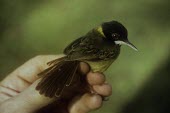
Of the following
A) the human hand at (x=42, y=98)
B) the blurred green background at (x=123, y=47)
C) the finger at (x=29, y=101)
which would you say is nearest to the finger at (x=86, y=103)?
the human hand at (x=42, y=98)

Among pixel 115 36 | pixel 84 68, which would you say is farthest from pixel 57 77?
pixel 115 36

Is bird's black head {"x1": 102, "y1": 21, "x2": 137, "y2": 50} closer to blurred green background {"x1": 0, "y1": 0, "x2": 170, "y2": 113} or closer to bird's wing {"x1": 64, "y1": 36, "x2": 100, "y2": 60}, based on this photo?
bird's wing {"x1": 64, "y1": 36, "x2": 100, "y2": 60}

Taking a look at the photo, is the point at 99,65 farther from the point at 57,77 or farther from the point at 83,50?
the point at 57,77

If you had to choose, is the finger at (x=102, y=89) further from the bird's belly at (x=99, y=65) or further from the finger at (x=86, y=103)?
the bird's belly at (x=99, y=65)

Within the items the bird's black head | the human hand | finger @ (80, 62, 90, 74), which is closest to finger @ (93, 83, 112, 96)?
the human hand

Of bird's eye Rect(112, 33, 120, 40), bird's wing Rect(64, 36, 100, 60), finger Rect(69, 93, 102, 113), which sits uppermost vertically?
bird's wing Rect(64, 36, 100, 60)

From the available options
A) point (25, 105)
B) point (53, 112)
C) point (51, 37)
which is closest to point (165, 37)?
point (51, 37)

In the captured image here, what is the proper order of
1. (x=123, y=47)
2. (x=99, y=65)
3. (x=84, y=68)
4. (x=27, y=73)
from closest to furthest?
1. (x=84, y=68)
2. (x=99, y=65)
3. (x=27, y=73)
4. (x=123, y=47)
